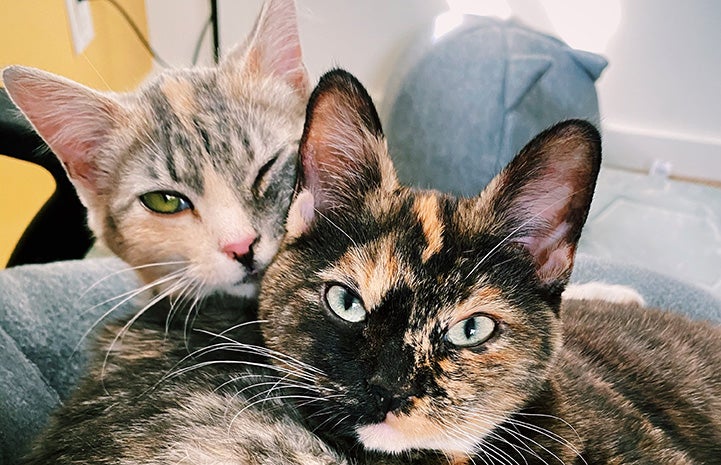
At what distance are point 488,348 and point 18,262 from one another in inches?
35.2

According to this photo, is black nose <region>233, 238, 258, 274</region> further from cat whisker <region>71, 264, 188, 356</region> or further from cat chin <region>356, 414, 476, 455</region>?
cat chin <region>356, 414, 476, 455</region>

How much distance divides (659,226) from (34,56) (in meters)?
2.00

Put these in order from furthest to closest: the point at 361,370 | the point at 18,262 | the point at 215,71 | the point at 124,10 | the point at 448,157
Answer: the point at 124,10
the point at 448,157
the point at 18,262
the point at 215,71
the point at 361,370

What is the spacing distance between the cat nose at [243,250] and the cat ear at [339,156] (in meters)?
0.09

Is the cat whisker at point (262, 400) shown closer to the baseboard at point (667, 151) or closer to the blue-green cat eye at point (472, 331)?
the blue-green cat eye at point (472, 331)

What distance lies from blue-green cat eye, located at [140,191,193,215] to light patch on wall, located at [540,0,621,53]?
71.2 inches

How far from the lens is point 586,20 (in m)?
2.28

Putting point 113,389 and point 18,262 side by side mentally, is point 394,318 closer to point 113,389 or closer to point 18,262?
point 113,389

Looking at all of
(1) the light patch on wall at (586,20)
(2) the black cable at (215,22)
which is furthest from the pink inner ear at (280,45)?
(1) the light patch on wall at (586,20)

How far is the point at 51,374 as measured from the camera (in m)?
1.02

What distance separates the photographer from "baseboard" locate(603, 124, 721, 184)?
2.43 metres

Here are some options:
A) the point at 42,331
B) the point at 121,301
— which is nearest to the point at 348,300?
the point at 121,301

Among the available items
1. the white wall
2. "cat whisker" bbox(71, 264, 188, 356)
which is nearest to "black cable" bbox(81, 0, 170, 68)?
the white wall

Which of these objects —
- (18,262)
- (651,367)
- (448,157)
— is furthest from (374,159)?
(448,157)
